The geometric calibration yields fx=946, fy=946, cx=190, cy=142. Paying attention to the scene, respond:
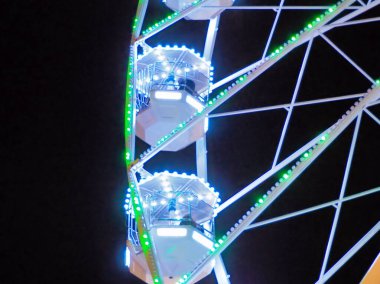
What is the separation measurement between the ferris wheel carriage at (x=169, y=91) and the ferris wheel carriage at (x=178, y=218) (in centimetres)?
87

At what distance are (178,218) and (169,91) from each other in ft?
5.72

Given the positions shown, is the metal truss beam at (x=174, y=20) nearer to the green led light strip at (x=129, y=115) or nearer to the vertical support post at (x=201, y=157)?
the green led light strip at (x=129, y=115)

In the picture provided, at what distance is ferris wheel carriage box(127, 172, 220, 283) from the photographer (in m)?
10.1

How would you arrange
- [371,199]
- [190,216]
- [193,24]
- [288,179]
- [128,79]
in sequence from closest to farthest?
[288,179] < [190,216] < [128,79] < [193,24] < [371,199]

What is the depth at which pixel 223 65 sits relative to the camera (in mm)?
14234

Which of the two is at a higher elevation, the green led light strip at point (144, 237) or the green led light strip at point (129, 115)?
the green led light strip at point (129, 115)

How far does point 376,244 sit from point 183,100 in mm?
4831

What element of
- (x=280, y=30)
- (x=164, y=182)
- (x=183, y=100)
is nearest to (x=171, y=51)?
(x=183, y=100)

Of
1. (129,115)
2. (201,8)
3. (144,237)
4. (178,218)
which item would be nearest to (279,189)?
(144,237)

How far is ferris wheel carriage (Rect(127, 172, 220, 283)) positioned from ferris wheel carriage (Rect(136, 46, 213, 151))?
2.87 feet

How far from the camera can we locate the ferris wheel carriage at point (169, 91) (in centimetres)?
1134

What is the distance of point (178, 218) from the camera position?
407 inches

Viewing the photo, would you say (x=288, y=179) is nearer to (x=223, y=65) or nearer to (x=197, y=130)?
(x=197, y=130)

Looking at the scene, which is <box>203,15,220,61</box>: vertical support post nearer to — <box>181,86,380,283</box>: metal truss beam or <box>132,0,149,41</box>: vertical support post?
<box>132,0,149,41</box>: vertical support post
